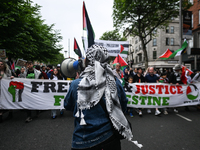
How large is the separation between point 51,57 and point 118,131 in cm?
1954

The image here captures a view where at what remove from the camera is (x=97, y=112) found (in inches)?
58.2

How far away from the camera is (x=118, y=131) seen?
1.50m

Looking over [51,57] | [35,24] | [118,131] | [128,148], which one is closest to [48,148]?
[128,148]

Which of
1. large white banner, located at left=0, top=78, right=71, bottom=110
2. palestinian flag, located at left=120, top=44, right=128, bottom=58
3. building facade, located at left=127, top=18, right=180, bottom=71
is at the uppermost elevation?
building facade, located at left=127, top=18, right=180, bottom=71

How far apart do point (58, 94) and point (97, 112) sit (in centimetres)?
449

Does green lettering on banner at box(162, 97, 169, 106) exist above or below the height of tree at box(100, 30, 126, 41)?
below

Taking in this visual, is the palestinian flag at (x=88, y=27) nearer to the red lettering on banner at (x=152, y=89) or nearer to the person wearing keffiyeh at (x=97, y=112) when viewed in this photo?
the person wearing keffiyeh at (x=97, y=112)

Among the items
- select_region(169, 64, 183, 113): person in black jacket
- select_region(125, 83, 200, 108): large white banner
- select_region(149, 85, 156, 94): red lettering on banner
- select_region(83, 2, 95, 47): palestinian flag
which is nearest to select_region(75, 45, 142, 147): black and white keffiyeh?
select_region(83, 2, 95, 47): palestinian flag

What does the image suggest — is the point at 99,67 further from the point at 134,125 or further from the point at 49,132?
the point at 134,125

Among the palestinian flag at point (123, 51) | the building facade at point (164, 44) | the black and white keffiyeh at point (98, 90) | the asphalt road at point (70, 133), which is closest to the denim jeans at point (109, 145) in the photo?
the black and white keffiyeh at point (98, 90)

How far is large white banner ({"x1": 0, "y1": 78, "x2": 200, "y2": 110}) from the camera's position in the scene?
5.24 meters

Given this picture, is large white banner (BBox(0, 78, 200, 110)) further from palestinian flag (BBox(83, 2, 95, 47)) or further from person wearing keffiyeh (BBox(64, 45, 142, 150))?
person wearing keffiyeh (BBox(64, 45, 142, 150))

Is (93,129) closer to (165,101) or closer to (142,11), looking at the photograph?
(165,101)

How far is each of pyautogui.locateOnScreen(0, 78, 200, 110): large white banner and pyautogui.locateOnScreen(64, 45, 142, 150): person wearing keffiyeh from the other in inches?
169
